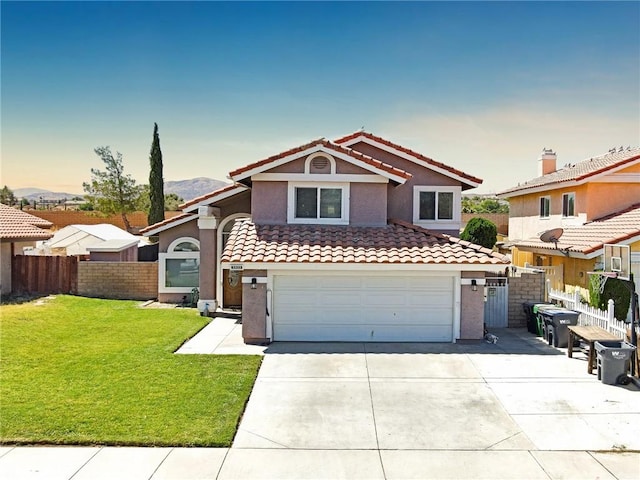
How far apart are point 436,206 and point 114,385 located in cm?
1233

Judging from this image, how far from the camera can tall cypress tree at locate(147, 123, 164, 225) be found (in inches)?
1458

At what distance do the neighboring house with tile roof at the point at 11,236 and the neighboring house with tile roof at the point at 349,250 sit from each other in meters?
8.06

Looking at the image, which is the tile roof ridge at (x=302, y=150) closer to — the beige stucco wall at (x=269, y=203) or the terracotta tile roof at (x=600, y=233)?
the beige stucco wall at (x=269, y=203)

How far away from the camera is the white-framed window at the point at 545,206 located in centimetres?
2436

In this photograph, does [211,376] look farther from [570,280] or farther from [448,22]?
[570,280]

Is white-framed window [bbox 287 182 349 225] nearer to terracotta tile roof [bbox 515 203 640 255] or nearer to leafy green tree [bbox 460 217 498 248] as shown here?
terracotta tile roof [bbox 515 203 640 255]

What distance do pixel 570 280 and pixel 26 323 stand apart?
2066 cm

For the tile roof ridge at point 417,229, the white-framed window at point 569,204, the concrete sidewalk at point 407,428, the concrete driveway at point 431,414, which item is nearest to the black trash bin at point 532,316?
the concrete driveway at point 431,414

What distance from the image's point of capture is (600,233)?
18.3 m

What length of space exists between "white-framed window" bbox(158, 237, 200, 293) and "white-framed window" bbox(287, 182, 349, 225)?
18.7 ft

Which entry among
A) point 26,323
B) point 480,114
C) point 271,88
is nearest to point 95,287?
point 26,323

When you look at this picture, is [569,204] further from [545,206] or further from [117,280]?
[117,280]

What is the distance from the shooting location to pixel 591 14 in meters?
14.9

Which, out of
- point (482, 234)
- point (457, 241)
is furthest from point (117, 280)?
point (482, 234)
